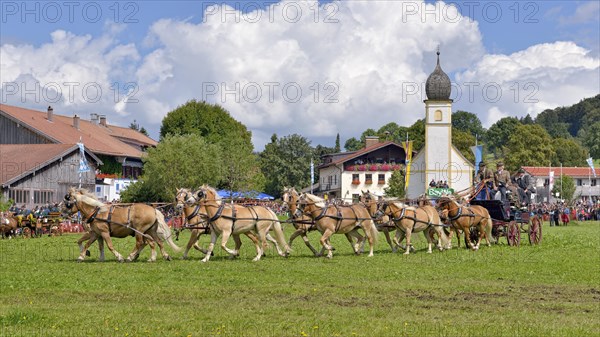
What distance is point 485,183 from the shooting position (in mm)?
29016

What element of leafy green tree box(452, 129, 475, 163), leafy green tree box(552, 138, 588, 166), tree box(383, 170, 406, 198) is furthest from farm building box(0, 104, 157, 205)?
leafy green tree box(552, 138, 588, 166)

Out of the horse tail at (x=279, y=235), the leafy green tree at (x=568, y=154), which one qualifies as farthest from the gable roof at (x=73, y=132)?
the leafy green tree at (x=568, y=154)

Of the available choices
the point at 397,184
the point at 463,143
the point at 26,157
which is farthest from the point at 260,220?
the point at 463,143

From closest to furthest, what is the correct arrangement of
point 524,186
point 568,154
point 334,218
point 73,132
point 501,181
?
point 334,218
point 501,181
point 524,186
point 73,132
point 568,154

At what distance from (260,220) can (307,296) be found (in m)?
8.20

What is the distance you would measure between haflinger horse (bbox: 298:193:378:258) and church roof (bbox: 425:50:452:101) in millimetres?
65624

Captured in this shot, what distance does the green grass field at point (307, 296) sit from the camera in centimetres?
1190

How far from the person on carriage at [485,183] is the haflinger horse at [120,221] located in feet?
36.3

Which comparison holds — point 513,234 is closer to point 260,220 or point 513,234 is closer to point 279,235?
point 279,235

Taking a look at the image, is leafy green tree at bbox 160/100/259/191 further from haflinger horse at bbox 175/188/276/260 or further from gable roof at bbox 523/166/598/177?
haflinger horse at bbox 175/188/276/260

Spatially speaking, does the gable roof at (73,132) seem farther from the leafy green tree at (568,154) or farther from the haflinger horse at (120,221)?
the leafy green tree at (568,154)

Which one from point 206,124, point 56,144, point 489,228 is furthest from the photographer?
point 206,124

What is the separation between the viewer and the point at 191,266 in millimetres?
20688

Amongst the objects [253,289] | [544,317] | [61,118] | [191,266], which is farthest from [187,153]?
[544,317]
